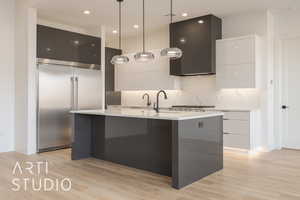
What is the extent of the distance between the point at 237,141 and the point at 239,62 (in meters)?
1.61

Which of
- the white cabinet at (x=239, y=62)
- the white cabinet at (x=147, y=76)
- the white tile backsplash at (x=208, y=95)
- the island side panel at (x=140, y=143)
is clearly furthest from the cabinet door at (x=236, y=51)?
the island side panel at (x=140, y=143)

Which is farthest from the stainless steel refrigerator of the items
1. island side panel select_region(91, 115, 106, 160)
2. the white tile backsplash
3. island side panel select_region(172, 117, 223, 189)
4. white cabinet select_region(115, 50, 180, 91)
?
island side panel select_region(172, 117, 223, 189)

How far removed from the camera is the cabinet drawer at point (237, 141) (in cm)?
498

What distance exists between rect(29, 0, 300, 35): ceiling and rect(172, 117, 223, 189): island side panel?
239 cm

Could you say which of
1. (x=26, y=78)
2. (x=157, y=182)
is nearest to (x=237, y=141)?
(x=157, y=182)

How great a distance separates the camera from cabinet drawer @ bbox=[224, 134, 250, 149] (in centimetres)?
498

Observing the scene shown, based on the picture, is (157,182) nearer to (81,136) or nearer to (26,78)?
(81,136)

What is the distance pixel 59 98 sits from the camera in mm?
5438

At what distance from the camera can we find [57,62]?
5.41 metres

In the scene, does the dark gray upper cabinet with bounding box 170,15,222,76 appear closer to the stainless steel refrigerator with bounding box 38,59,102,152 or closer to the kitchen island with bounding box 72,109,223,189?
the kitchen island with bounding box 72,109,223,189

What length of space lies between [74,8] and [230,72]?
3.43 m

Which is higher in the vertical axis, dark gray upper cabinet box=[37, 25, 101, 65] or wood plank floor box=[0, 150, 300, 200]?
dark gray upper cabinet box=[37, 25, 101, 65]

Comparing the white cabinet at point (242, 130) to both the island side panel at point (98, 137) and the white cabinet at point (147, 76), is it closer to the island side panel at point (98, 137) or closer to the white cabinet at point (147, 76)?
the white cabinet at point (147, 76)

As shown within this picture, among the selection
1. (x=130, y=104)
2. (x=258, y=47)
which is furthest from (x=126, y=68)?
(x=258, y=47)
